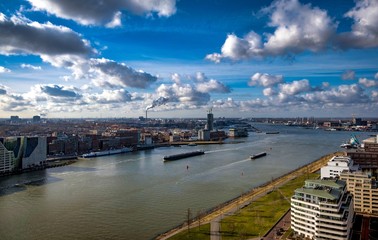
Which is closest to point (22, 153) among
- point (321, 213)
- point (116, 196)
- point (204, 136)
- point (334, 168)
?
point (116, 196)

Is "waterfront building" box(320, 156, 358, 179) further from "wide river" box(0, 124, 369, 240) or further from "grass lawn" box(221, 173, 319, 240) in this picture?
"grass lawn" box(221, 173, 319, 240)

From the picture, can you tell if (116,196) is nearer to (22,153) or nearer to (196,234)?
(196,234)

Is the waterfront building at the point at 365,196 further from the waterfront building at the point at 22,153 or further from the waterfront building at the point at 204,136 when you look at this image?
the waterfront building at the point at 204,136

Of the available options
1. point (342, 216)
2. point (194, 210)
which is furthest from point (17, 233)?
point (342, 216)

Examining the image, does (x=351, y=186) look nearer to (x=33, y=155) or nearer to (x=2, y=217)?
(x=2, y=217)

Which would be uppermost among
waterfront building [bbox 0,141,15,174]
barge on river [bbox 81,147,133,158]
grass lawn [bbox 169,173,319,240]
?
waterfront building [bbox 0,141,15,174]

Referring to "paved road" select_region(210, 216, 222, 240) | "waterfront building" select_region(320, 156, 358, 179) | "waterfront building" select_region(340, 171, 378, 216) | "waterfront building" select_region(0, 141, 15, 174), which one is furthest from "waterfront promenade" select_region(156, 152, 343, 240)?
"waterfront building" select_region(0, 141, 15, 174)
